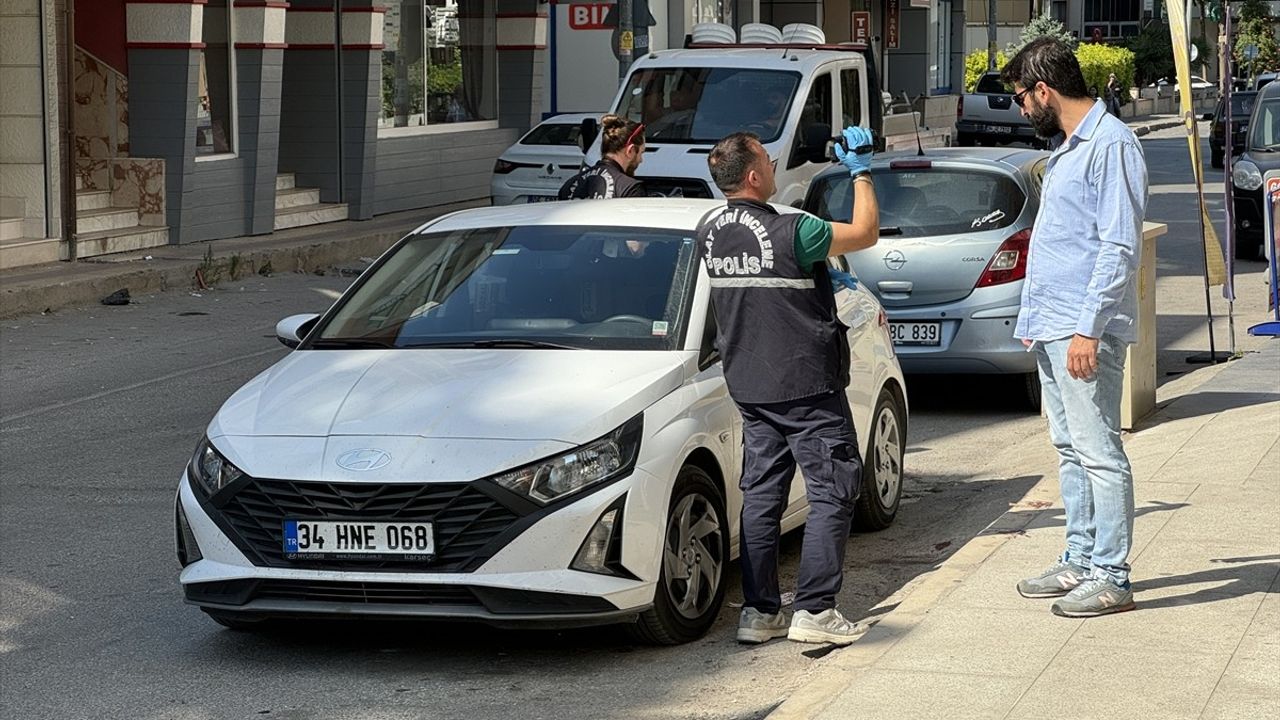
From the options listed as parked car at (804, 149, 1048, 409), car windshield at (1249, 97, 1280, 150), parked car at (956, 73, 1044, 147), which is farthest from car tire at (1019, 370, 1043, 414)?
parked car at (956, 73, 1044, 147)

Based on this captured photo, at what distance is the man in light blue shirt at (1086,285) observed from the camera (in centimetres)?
586

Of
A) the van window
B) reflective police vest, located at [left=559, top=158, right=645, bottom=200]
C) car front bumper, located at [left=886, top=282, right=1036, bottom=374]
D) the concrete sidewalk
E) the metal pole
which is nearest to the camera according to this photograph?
the concrete sidewalk

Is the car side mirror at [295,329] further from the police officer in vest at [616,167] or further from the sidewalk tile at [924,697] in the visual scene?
the police officer in vest at [616,167]

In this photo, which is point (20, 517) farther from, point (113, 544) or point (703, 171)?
point (703, 171)

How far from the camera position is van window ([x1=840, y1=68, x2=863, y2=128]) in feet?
57.0

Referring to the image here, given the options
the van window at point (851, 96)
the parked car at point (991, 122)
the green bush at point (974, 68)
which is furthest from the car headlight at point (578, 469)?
the green bush at point (974, 68)

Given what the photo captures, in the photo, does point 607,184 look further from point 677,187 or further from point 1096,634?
point 1096,634

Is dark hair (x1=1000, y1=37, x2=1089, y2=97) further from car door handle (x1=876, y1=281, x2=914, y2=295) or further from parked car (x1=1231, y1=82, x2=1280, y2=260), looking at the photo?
parked car (x1=1231, y1=82, x2=1280, y2=260)

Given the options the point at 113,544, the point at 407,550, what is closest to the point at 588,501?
the point at 407,550

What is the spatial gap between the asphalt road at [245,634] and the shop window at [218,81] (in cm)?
911

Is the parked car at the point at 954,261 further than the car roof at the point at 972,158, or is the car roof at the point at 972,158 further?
the car roof at the point at 972,158

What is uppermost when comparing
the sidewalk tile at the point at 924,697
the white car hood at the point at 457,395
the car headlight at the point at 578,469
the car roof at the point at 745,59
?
the car roof at the point at 745,59

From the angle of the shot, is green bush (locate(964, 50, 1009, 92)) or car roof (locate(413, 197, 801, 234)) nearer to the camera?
car roof (locate(413, 197, 801, 234))

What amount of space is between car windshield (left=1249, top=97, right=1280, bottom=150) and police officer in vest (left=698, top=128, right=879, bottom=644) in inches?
642
